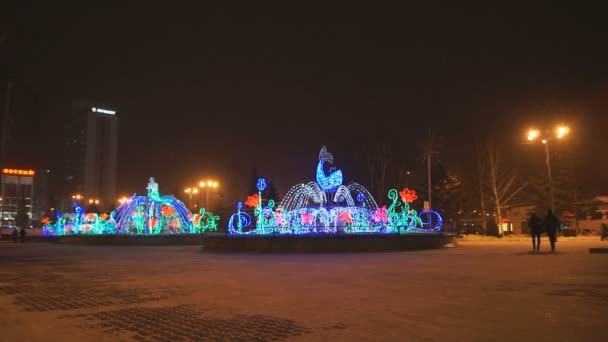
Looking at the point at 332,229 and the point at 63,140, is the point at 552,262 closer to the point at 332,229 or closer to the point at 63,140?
the point at 332,229

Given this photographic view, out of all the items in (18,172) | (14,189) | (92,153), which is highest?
(92,153)

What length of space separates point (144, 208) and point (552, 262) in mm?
29316

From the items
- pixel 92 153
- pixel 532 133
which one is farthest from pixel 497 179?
pixel 92 153

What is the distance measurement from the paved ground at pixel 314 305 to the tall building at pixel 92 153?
139696 millimetres

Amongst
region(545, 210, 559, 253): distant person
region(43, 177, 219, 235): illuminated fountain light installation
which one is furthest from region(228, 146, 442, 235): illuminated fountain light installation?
region(43, 177, 219, 235): illuminated fountain light installation

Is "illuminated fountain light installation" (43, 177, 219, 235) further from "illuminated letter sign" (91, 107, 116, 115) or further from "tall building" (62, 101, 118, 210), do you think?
"illuminated letter sign" (91, 107, 116, 115)

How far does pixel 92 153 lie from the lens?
145m

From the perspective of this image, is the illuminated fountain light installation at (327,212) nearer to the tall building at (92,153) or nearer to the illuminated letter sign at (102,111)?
the tall building at (92,153)

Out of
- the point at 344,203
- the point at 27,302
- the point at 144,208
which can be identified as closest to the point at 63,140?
the point at 144,208

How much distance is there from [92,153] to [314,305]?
494 ft

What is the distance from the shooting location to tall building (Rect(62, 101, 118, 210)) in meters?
144

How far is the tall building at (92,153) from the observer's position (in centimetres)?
14450

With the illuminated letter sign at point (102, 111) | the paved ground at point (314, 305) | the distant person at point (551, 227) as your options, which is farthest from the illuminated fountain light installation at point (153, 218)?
the illuminated letter sign at point (102, 111)

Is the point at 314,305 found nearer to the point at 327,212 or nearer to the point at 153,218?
the point at 327,212
